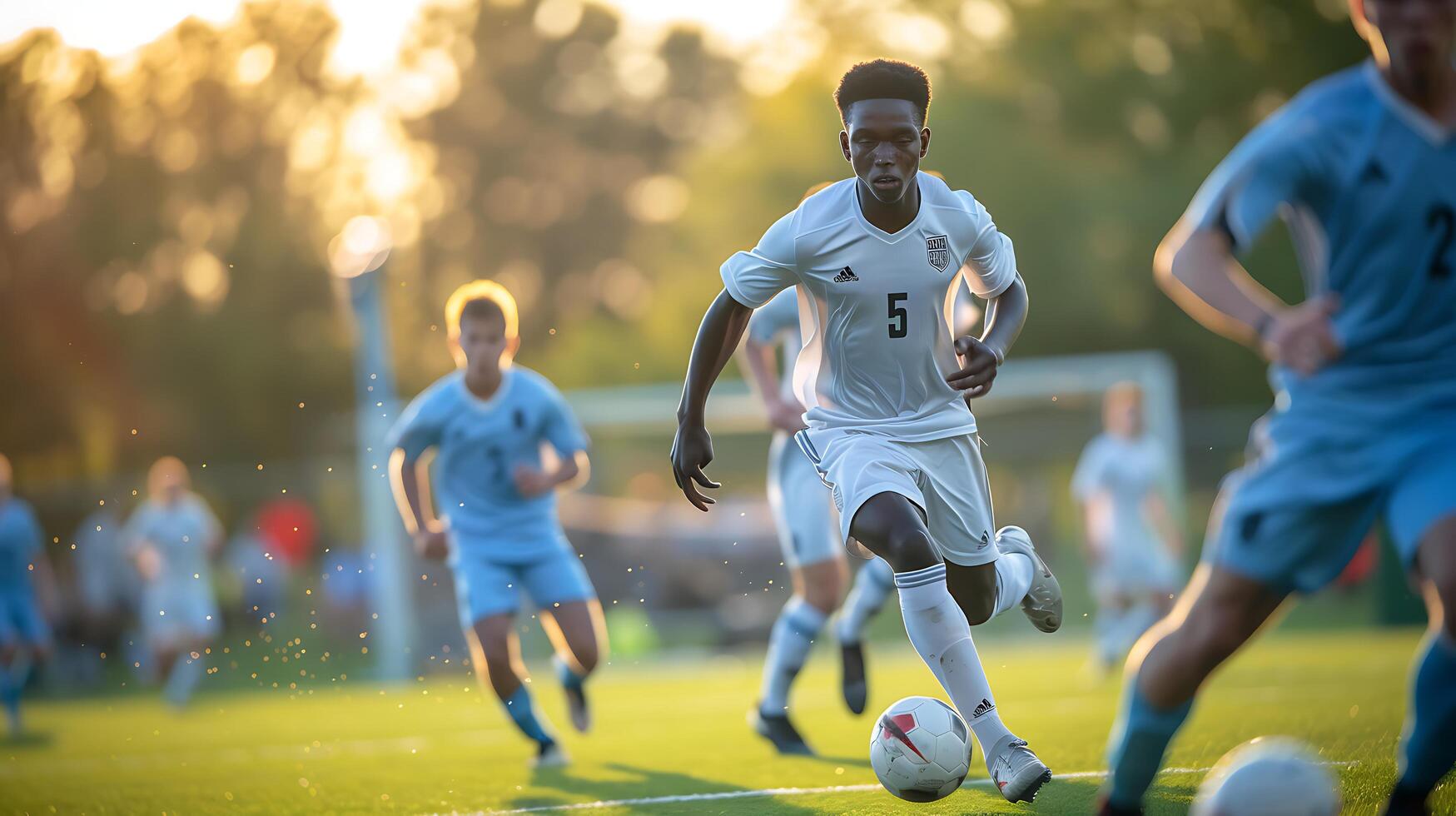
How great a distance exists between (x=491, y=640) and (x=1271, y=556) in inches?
172

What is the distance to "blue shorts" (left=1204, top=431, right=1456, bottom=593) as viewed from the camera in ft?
11.7

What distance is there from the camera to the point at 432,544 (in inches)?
296

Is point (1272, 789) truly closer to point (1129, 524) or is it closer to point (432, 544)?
point (432, 544)

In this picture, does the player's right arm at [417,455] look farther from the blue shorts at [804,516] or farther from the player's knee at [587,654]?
the blue shorts at [804,516]

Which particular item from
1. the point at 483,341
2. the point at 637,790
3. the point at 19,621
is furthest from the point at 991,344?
the point at 19,621

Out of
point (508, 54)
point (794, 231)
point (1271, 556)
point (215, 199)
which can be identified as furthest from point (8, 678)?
point (508, 54)

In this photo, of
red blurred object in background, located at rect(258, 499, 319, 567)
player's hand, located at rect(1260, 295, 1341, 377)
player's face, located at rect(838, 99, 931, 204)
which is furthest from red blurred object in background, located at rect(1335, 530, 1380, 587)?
player's hand, located at rect(1260, 295, 1341, 377)

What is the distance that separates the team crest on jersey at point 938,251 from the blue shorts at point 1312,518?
66.2 inches

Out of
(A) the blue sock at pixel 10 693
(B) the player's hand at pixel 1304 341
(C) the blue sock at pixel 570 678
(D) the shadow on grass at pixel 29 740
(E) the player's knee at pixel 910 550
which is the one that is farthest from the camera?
(A) the blue sock at pixel 10 693

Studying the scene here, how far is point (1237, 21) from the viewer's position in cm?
2777

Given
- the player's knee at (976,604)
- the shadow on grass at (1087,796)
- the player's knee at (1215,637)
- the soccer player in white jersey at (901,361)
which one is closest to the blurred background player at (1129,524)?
the shadow on grass at (1087,796)

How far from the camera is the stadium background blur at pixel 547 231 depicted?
72.0ft

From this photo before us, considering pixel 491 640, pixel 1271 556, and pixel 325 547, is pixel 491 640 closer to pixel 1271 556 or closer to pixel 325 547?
pixel 1271 556

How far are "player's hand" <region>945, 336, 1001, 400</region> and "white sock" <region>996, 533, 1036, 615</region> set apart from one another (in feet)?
2.43
